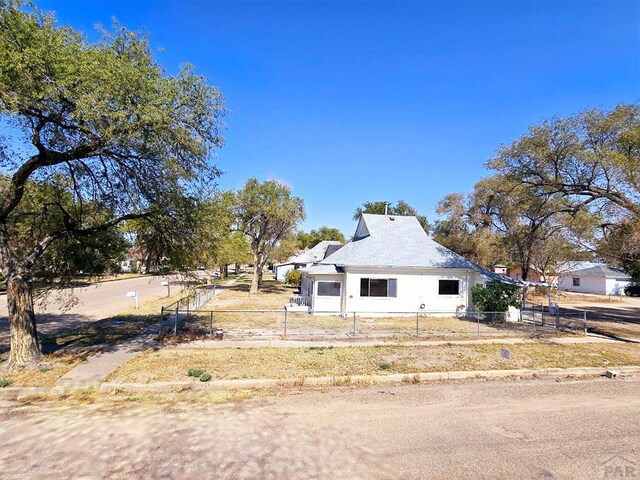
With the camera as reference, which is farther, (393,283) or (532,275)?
(532,275)

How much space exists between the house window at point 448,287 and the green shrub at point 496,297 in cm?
127

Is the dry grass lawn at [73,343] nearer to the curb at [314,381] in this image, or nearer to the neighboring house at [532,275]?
the curb at [314,381]

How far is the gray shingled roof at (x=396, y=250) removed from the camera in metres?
20.8

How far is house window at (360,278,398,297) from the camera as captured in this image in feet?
67.2

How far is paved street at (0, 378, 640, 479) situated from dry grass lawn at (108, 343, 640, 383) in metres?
1.61

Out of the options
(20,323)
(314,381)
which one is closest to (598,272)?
(314,381)

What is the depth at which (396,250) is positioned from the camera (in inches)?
878

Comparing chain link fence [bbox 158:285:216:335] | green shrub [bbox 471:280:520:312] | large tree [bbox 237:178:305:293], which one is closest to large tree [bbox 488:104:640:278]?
green shrub [bbox 471:280:520:312]

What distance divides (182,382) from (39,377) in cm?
334

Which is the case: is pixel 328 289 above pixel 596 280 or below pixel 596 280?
below

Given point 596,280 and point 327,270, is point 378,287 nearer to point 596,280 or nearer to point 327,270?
point 327,270

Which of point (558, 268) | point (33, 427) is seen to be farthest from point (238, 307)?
point (558, 268)

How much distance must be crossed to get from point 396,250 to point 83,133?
56.2 feet

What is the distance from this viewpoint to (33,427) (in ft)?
20.3
